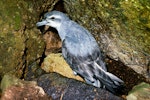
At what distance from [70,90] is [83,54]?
0.78 metres

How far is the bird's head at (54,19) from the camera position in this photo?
18.8 ft

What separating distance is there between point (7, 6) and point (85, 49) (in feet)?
4.78

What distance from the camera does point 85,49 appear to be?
5.51 meters

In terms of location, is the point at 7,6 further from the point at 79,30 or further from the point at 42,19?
the point at 79,30

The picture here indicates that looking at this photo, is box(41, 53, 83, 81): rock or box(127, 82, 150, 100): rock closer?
box(127, 82, 150, 100): rock

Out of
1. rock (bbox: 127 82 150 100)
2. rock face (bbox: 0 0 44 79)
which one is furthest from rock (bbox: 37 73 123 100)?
rock face (bbox: 0 0 44 79)

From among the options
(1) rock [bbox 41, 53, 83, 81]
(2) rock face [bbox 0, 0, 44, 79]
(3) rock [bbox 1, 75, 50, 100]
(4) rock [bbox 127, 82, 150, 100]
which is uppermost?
(2) rock face [bbox 0, 0, 44, 79]

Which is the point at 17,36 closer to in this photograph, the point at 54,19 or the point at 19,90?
the point at 54,19

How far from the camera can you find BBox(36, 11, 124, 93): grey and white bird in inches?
210

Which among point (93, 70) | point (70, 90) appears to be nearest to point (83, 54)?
point (93, 70)

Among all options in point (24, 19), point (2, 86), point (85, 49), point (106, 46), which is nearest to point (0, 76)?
point (2, 86)

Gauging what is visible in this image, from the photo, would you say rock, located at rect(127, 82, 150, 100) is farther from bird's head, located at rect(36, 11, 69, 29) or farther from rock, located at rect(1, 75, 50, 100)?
bird's head, located at rect(36, 11, 69, 29)

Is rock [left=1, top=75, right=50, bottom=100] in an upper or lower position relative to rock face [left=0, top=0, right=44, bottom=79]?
lower

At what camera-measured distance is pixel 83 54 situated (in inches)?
215
